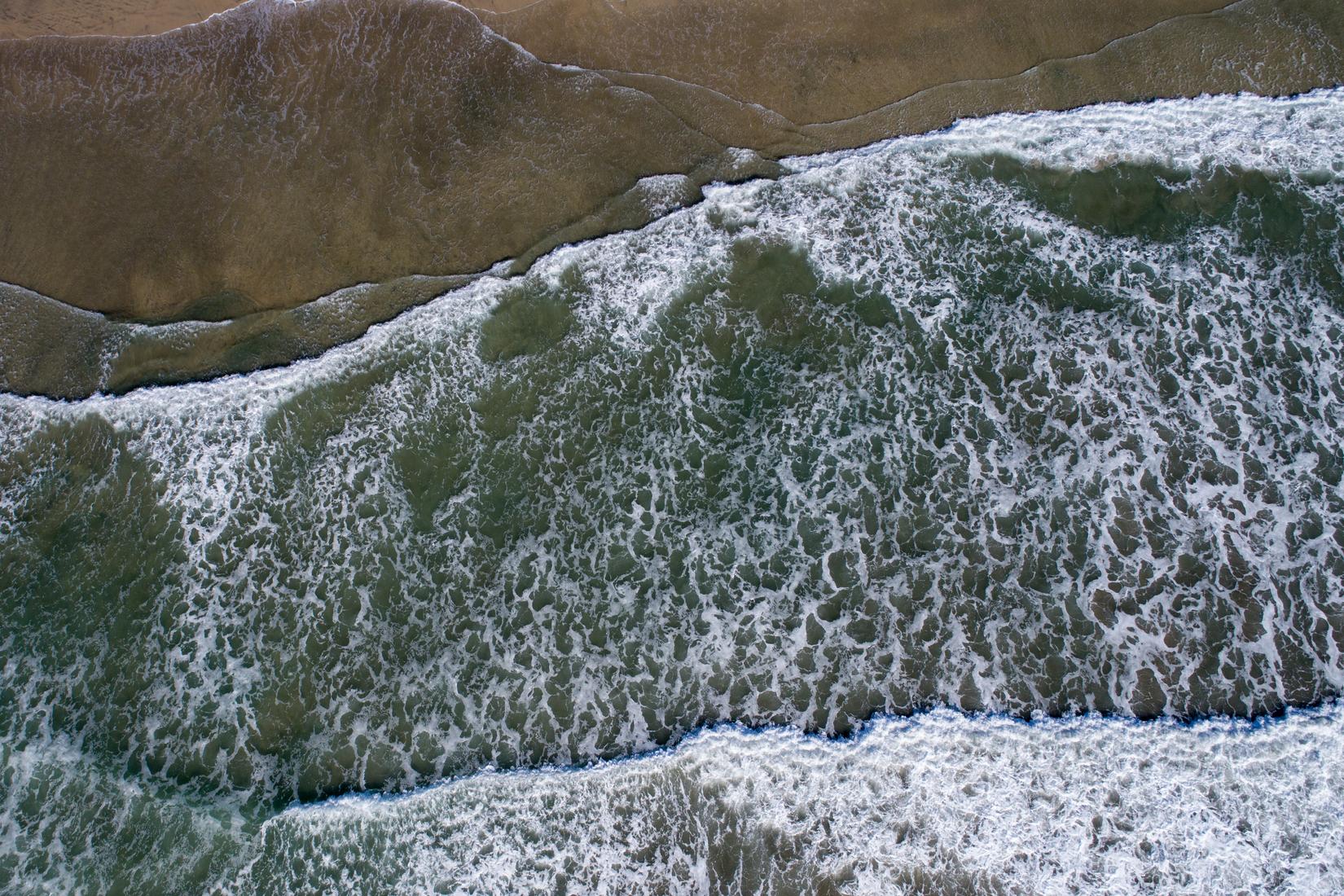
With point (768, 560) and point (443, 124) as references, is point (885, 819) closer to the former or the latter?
point (768, 560)

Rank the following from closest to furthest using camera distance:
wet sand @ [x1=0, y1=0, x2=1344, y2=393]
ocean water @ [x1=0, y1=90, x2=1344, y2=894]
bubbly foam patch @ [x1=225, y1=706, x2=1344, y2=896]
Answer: bubbly foam patch @ [x1=225, y1=706, x2=1344, y2=896], ocean water @ [x1=0, y1=90, x2=1344, y2=894], wet sand @ [x1=0, y1=0, x2=1344, y2=393]

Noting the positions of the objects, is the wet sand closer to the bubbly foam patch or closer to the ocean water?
the ocean water

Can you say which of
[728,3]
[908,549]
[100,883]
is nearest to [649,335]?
[908,549]

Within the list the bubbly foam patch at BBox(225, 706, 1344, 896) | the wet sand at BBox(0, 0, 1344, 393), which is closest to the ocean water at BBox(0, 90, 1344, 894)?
the bubbly foam patch at BBox(225, 706, 1344, 896)

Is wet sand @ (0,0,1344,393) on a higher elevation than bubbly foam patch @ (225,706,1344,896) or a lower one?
higher

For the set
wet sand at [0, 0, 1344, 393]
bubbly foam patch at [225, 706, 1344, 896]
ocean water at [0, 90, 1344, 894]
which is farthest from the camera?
wet sand at [0, 0, 1344, 393]

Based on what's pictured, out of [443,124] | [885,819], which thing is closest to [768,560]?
[885,819]

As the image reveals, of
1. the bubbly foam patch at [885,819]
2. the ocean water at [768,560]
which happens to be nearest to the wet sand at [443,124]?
the ocean water at [768,560]
